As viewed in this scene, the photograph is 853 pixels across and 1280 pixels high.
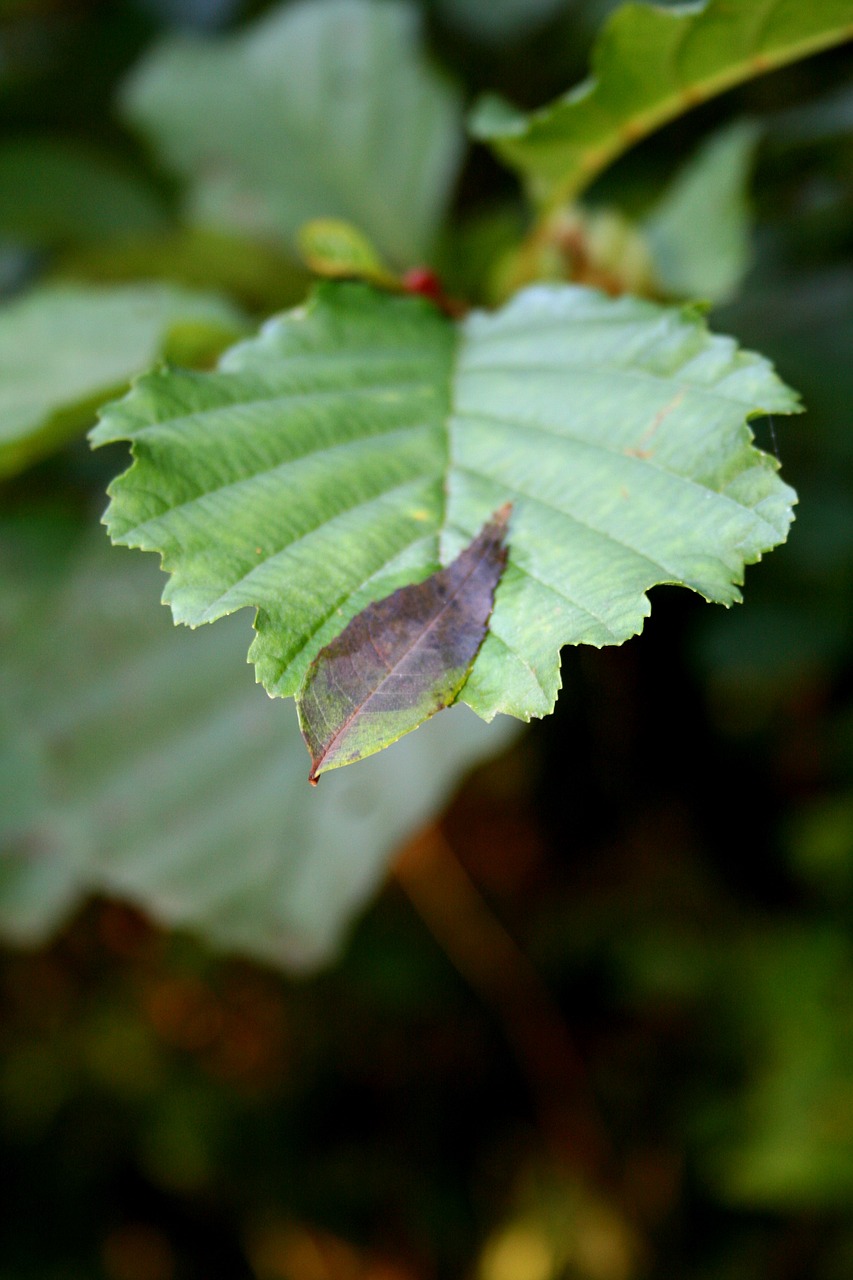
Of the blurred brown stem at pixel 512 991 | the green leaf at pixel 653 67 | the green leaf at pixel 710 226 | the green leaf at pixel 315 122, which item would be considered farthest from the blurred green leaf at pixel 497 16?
the blurred brown stem at pixel 512 991

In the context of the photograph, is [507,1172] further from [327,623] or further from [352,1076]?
[327,623]

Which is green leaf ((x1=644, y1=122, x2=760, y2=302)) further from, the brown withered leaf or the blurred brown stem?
the blurred brown stem

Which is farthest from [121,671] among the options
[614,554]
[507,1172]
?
[507,1172]

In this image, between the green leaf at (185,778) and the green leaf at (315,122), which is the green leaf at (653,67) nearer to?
the green leaf at (315,122)

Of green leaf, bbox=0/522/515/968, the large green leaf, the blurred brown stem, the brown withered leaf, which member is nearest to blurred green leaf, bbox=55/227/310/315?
green leaf, bbox=0/522/515/968

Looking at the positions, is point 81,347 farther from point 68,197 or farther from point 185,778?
point 68,197
